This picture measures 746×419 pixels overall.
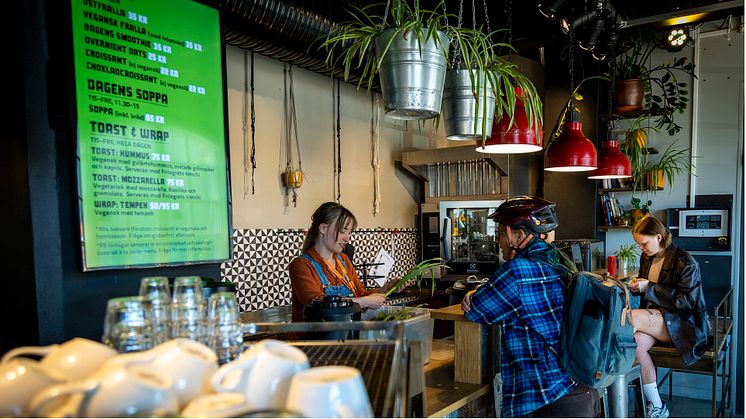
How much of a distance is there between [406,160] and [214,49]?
463 cm

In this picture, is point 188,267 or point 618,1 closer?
point 188,267

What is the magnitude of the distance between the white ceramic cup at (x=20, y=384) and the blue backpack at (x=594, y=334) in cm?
196

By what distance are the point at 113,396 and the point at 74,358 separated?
20cm

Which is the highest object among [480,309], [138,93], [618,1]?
[618,1]

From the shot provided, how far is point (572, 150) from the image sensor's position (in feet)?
12.1

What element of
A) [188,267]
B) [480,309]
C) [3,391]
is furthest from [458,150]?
[3,391]

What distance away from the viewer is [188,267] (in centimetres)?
223

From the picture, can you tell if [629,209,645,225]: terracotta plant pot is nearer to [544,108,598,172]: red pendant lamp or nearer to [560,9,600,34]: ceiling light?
[560,9,600,34]: ceiling light

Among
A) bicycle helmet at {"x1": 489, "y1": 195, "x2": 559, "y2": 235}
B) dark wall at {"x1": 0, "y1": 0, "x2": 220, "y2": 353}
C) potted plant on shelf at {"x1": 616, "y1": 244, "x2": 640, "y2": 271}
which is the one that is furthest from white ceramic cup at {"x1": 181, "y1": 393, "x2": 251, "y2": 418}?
potted plant on shelf at {"x1": 616, "y1": 244, "x2": 640, "y2": 271}

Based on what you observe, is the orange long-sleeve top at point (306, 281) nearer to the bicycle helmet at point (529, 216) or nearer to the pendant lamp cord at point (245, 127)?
the bicycle helmet at point (529, 216)

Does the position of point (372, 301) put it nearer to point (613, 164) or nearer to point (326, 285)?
point (326, 285)

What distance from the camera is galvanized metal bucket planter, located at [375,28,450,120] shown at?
175 cm

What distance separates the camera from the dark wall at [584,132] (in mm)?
6402

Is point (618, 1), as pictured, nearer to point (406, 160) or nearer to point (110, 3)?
point (406, 160)
